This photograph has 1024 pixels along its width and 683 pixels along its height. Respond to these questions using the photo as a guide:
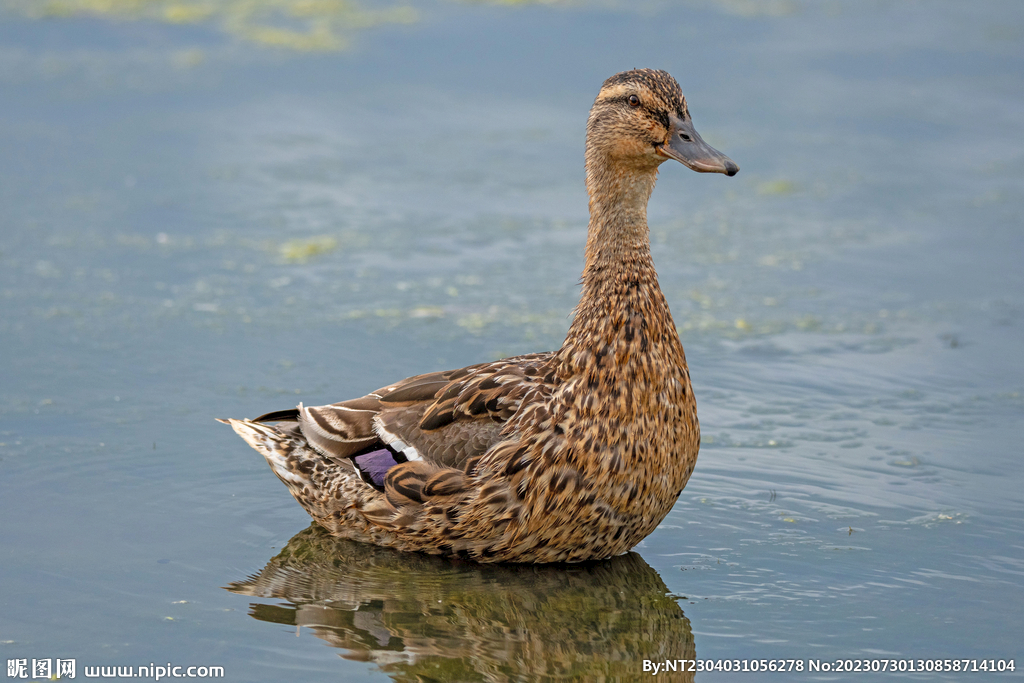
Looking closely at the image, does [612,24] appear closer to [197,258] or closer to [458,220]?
[458,220]

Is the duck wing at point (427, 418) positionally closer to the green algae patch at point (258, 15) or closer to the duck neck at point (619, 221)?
the duck neck at point (619, 221)

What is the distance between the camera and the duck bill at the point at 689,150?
473 cm

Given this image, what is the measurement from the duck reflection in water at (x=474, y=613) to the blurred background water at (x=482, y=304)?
→ 0.02m

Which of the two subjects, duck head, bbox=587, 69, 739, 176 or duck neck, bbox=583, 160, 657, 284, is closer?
duck head, bbox=587, 69, 739, 176

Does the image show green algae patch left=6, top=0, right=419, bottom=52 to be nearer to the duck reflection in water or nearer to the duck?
the duck

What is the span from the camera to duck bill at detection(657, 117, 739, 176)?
15.5 ft

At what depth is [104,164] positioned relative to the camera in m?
9.22

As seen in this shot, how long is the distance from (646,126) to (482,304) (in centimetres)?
286

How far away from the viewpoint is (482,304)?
7520mm

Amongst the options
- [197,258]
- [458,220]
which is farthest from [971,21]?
[197,258]

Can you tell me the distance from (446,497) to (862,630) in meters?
1.63

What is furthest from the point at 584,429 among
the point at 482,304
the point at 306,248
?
the point at 306,248

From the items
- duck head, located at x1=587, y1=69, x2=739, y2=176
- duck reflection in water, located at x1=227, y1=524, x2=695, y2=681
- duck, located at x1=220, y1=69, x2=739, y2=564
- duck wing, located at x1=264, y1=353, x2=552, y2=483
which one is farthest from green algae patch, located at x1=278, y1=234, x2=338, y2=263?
duck head, located at x1=587, y1=69, x2=739, y2=176

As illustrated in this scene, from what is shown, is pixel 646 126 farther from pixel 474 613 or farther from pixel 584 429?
Result: pixel 474 613
